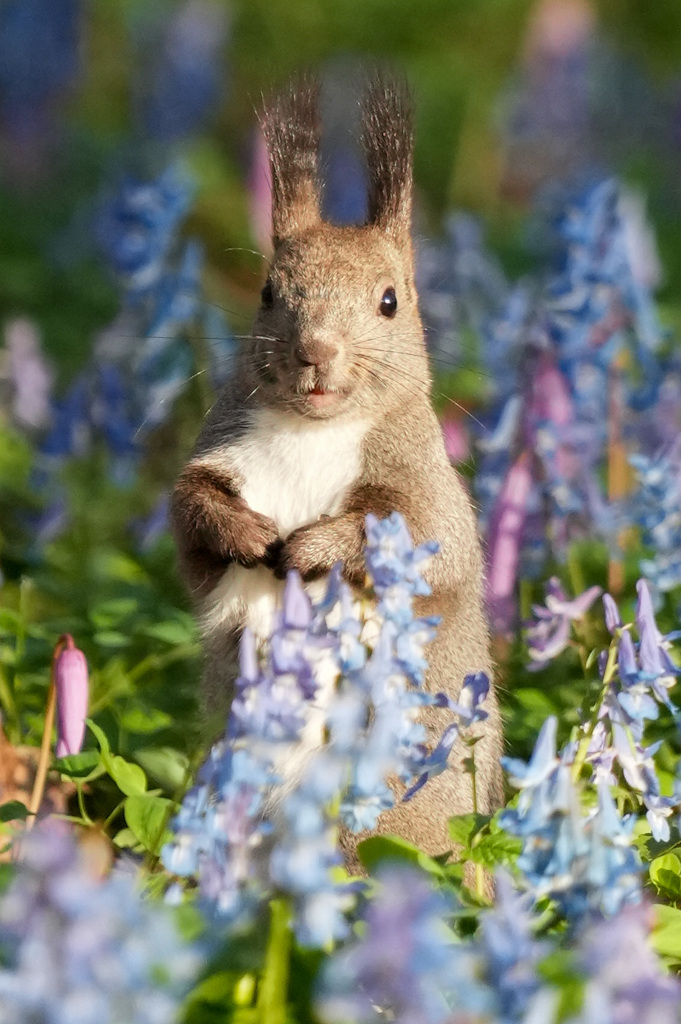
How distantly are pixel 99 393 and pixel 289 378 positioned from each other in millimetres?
1620

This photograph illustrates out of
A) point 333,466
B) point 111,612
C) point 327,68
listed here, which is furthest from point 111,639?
point 327,68

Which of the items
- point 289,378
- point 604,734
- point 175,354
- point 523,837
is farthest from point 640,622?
point 175,354

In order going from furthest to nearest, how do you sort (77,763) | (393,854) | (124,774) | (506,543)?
(506,543) → (77,763) → (124,774) → (393,854)

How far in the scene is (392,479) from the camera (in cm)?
321

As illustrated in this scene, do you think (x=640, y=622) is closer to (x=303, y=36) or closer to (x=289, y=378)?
(x=289, y=378)

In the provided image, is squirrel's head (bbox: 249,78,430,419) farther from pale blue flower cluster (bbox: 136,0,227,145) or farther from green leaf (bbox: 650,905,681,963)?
pale blue flower cluster (bbox: 136,0,227,145)

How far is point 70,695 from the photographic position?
280 cm

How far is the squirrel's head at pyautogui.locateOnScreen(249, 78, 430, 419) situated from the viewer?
10.5 ft

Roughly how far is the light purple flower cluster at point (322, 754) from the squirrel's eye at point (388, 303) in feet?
3.63

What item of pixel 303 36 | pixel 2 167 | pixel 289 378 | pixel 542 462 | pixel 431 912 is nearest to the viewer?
pixel 431 912

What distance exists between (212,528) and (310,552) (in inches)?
10.1

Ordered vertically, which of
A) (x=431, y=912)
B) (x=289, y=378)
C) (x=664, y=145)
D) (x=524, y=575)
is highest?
(x=664, y=145)

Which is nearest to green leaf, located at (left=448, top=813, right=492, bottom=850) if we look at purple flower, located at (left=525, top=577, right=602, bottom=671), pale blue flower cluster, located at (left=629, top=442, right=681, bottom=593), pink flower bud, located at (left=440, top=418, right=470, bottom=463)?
purple flower, located at (left=525, top=577, right=602, bottom=671)

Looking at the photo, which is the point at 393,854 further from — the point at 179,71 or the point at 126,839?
the point at 179,71
